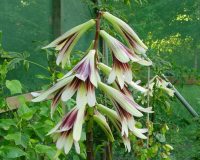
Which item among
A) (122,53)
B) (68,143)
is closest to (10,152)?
(68,143)

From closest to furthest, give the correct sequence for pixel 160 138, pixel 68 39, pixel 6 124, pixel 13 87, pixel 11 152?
pixel 68 39, pixel 11 152, pixel 6 124, pixel 13 87, pixel 160 138

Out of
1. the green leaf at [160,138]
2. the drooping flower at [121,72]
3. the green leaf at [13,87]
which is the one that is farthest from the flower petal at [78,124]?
the green leaf at [160,138]

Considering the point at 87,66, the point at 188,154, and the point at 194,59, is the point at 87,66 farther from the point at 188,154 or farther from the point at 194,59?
the point at 194,59

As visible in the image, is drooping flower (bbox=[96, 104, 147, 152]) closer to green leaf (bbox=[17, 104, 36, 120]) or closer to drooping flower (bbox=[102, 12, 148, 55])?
drooping flower (bbox=[102, 12, 148, 55])

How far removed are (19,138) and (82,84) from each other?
1.01m

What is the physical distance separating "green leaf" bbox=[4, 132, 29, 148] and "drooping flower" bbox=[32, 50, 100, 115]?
92cm

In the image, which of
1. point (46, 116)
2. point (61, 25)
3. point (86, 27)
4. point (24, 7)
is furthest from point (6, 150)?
point (61, 25)

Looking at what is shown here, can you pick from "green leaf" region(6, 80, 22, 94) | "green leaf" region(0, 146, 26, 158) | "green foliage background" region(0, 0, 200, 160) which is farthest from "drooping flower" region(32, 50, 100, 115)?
"green leaf" region(6, 80, 22, 94)

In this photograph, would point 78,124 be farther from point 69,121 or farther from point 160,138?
point 160,138

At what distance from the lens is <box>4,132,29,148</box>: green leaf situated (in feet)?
6.68

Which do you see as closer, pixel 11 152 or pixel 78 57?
pixel 11 152

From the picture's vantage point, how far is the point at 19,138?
206 centimetres

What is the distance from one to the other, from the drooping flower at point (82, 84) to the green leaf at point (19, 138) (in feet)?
3.00

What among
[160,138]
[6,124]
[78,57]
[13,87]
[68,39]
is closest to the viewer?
[68,39]
